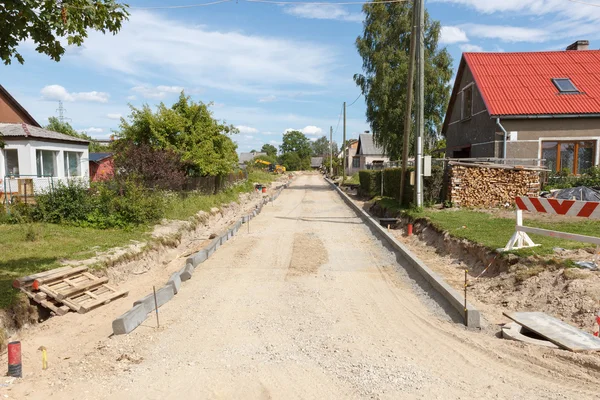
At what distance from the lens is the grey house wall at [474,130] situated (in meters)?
19.1

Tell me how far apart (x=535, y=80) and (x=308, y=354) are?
2040cm

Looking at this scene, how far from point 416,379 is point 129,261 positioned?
25.6ft

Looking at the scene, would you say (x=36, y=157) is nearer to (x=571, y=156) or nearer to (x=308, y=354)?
(x=308, y=354)

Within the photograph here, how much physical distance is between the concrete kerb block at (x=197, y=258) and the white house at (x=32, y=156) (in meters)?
A: 9.13

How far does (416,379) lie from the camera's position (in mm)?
4387

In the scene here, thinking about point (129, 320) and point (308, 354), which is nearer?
point (308, 354)

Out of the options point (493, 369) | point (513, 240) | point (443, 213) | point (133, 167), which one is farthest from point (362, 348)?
point (133, 167)

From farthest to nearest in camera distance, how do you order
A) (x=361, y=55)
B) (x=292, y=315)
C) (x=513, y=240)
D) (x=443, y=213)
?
(x=361, y=55), (x=443, y=213), (x=513, y=240), (x=292, y=315)

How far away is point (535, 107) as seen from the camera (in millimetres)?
18594

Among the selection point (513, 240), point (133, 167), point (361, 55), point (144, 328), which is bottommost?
point (144, 328)

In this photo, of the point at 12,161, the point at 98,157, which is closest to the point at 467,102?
the point at 12,161

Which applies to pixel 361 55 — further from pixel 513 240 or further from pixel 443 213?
pixel 513 240

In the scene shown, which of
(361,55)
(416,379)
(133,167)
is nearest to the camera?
(416,379)

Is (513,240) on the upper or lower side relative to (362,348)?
upper
